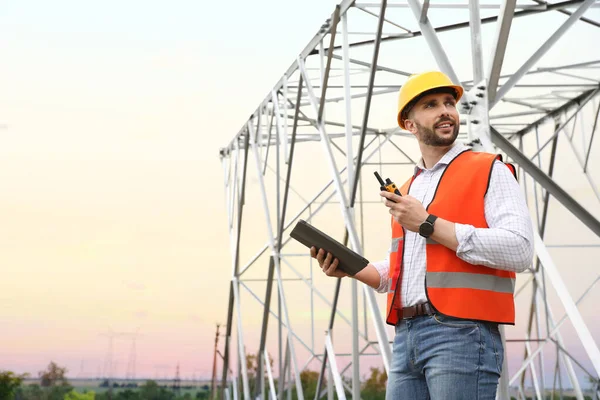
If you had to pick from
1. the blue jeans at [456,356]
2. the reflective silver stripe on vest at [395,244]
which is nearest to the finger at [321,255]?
the reflective silver stripe on vest at [395,244]

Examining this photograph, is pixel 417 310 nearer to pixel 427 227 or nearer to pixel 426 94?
pixel 427 227

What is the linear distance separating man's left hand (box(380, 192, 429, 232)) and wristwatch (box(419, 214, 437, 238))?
0.02m

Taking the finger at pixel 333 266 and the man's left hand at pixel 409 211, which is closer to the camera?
the man's left hand at pixel 409 211

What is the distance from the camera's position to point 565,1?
11984 mm

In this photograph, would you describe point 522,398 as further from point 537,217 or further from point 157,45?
point 157,45

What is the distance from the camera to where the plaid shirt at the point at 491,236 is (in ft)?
11.1

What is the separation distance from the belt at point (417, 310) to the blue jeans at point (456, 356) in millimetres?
27

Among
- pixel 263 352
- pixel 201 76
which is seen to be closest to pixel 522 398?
pixel 263 352

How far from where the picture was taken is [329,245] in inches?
160

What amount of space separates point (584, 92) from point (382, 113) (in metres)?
4.59

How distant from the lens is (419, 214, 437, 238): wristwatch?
3469 mm

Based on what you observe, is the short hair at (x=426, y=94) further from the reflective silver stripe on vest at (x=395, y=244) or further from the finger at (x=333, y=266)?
the finger at (x=333, y=266)

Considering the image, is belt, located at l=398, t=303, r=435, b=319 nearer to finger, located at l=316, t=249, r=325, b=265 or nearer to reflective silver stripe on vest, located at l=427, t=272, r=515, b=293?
reflective silver stripe on vest, located at l=427, t=272, r=515, b=293

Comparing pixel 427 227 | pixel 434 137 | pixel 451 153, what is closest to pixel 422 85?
pixel 434 137
